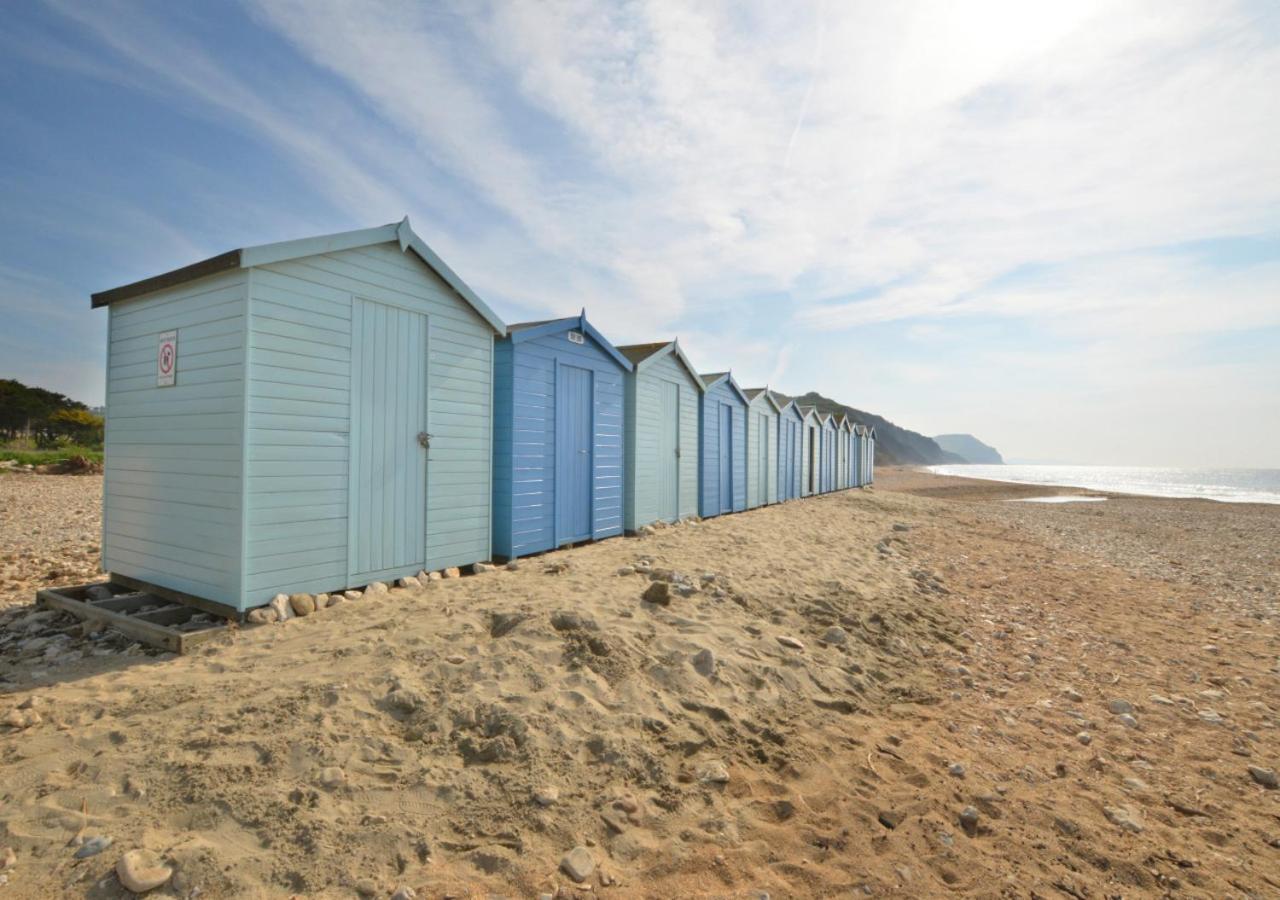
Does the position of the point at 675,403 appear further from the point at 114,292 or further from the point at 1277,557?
the point at 1277,557

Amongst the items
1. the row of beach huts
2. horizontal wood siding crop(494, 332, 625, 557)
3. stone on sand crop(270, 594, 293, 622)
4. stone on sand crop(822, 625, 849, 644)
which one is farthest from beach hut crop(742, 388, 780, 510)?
stone on sand crop(270, 594, 293, 622)

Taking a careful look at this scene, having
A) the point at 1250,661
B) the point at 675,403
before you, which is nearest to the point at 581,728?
the point at 1250,661

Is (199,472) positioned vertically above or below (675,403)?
below

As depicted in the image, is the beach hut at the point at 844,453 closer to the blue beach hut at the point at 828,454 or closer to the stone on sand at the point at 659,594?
the blue beach hut at the point at 828,454

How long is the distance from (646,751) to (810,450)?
77.7ft

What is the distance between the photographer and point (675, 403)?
12.9 m

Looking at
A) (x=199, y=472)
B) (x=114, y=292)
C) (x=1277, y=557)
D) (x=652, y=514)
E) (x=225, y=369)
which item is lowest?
(x=1277, y=557)

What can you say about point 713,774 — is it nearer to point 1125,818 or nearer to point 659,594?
point 1125,818

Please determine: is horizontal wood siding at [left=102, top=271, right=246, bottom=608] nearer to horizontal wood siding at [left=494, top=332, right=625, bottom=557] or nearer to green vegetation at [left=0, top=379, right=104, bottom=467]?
horizontal wood siding at [left=494, top=332, right=625, bottom=557]

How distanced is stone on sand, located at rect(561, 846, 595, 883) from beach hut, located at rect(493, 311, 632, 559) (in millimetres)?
5680

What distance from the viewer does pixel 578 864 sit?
2.48m

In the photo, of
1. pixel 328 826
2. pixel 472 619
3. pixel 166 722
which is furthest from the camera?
pixel 472 619

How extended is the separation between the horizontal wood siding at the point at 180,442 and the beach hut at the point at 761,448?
13.7 metres

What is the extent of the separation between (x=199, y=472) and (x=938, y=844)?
6305mm
